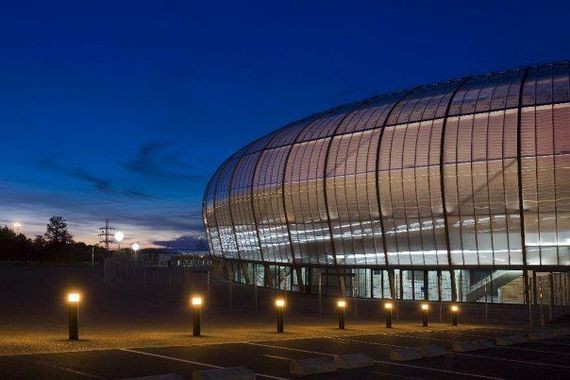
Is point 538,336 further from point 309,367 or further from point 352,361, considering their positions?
point 309,367

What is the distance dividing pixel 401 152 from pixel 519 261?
9062mm

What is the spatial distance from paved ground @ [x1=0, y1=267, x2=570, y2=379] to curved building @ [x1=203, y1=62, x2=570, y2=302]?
735 inches

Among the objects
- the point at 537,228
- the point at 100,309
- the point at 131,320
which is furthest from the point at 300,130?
the point at 131,320

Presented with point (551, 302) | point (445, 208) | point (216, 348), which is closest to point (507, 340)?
point (216, 348)

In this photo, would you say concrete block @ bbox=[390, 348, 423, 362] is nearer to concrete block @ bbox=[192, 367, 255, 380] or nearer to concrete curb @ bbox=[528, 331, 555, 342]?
concrete block @ bbox=[192, 367, 255, 380]

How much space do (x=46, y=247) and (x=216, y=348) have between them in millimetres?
132371

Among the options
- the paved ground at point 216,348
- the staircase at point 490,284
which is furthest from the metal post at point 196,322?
the staircase at point 490,284

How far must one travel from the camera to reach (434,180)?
40.9 metres

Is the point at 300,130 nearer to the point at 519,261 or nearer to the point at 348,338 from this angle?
the point at 519,261

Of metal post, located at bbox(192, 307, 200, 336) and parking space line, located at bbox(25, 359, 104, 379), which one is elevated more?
metal post, located at bbox(192, 307, 200, 336)

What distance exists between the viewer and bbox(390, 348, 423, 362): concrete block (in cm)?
1316

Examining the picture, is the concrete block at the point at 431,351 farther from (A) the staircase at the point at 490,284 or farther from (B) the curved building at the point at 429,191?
(A) the staircase at the point at 490,284

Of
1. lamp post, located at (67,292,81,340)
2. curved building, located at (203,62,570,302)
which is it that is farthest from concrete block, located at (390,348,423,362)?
curved building, located at (203,62,570,302)

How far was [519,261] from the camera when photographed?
129ft
